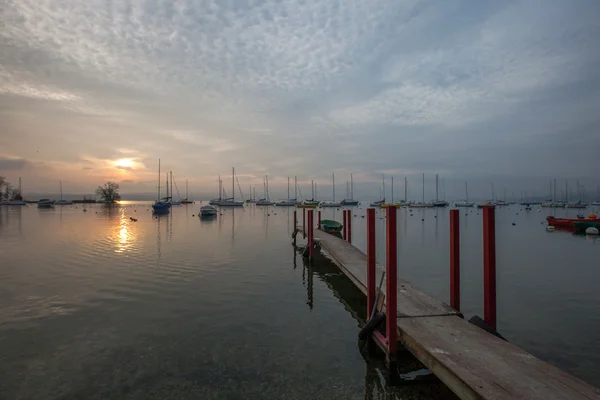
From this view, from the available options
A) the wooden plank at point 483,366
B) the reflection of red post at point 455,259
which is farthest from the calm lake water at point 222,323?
the reflection of red post at point 455,259

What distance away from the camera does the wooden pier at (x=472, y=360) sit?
4.87 metres

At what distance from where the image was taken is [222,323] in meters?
10.1

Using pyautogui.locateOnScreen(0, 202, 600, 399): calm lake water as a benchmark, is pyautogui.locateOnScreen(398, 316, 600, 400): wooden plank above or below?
above

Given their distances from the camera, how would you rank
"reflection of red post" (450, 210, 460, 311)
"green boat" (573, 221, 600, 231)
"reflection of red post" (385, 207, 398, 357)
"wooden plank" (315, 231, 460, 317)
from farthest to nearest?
"green boat" (573, 221, 600, 231) → "reflection of red post" (450, 210, 460, 311) → "wooden plank" (315, 231, 460, 317) → "reflection of red post" (385, 207, 398, 357)

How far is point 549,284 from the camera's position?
15.6 meters

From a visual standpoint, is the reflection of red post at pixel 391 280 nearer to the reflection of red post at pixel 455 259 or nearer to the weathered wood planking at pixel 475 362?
the weathered wood planking at pixel 475 362

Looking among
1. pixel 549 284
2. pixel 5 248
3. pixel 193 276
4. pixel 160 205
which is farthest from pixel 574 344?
pixel 160 205

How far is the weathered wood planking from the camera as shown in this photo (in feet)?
15.9

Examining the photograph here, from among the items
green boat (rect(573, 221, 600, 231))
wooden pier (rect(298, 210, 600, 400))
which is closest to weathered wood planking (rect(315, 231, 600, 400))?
wooden pier (rect(298, 210, 600, 400))

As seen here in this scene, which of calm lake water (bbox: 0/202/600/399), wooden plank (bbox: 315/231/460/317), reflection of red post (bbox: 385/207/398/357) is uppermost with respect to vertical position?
reflection of red post (bbox: 385/207/398/357)

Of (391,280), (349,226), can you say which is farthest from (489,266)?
(349,226)

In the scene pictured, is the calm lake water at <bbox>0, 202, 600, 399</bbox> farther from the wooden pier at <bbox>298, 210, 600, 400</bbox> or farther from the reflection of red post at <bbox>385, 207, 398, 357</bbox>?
the wooden pier at <bbox>298, 210, 600, 400</bbox>

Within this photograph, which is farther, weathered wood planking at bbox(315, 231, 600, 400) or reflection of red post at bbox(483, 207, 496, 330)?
reflection of red post at bbox(483, 207, 496, 330)

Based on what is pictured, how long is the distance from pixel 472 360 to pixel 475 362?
0.22ft
